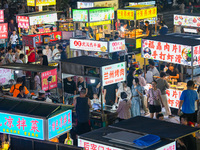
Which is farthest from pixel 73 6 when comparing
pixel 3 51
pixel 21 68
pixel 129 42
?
pixel 21 68

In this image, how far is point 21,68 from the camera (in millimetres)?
15945

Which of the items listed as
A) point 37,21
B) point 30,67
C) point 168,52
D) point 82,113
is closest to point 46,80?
point 30,67

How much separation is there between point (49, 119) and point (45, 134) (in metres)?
0.30

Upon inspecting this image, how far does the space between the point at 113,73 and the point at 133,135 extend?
553 cm

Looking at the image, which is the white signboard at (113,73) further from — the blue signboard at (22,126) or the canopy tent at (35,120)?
the blue signboard at (22,126)

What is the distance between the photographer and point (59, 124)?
8844 mm

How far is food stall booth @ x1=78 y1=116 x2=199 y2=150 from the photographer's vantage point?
8.14 meters

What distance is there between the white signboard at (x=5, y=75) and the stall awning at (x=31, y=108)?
6.83 metres

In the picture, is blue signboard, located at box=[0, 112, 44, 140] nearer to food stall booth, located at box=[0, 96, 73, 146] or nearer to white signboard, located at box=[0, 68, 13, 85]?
food stall booth, located at box=[0, 96, 73, 146]

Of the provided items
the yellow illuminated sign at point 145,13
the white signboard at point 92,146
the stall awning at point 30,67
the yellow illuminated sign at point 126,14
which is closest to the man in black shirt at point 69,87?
the stall awning at point 30,67

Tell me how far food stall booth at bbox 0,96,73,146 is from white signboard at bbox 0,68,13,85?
23.7ft

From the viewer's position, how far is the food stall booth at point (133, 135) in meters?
8.14

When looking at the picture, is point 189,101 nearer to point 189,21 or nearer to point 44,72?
point 44,72

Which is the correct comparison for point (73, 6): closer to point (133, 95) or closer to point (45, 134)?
point (133, 95)
